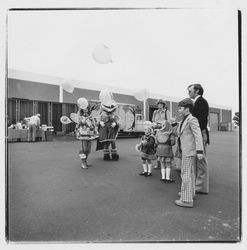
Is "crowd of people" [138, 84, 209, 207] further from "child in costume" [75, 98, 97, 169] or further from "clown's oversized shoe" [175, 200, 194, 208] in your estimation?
"child in costume" [75, 98, 97, 169]

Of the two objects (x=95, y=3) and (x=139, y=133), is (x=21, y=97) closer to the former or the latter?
(x=139, y=133)

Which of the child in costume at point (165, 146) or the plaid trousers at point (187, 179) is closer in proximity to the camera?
the plaid trousers at point (187, 179)

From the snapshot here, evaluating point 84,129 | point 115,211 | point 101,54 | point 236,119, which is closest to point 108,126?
point 84,129

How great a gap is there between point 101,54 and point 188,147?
1700 mm

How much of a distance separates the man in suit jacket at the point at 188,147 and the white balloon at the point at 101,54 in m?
1.25

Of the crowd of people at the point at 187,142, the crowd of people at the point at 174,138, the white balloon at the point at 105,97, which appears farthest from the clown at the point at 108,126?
the crowd of people at the point at 187,142

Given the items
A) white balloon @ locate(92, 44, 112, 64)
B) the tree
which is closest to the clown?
white balloon @ locate(92, 44, 112, 64)

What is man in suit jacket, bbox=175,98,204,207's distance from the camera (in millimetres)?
2045

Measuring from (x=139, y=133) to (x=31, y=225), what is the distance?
9.91 m

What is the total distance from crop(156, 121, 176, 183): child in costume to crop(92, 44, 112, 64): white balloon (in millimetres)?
1341

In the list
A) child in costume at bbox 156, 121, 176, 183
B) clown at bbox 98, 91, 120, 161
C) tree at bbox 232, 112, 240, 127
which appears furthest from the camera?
clown at bbox 98, 91, 120, 161

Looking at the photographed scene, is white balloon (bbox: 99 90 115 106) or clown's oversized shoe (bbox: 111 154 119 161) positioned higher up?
white balloon (bbox: 99 90 115 106)

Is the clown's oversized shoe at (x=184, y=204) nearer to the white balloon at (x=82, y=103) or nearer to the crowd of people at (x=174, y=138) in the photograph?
the crowd of people at (x=174, y=138)

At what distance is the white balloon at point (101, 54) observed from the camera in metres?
2.43
